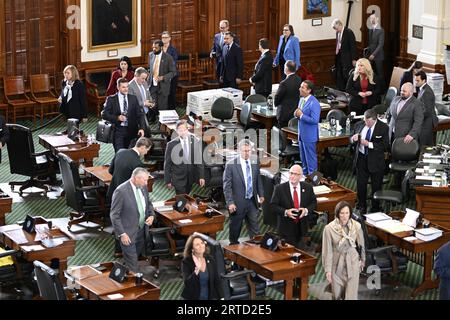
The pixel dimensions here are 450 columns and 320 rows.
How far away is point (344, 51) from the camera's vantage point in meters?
22.0

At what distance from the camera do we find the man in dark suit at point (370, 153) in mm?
15742

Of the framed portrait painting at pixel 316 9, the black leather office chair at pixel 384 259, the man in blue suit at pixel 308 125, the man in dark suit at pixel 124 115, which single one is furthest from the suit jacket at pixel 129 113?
the framed portrait painting at pixel 316 9

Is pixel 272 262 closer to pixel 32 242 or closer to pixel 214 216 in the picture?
pixel 214 216

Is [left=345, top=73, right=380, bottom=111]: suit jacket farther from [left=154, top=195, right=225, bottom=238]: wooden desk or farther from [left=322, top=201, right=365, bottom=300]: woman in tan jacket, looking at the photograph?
[left=322, top=201, right=365, bottom=300]: woman in tan jacket

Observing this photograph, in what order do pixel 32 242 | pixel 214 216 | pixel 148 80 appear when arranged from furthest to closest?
pixel 148 80
pixel 214 216
pixel 32 242

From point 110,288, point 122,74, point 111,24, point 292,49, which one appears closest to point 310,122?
point 122,74

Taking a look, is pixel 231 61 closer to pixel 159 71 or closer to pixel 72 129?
pixel 159 71

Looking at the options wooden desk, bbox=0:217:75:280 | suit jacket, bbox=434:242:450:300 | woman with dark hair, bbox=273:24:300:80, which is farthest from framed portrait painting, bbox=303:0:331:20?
suit jacket, bbox=434:242:450:300

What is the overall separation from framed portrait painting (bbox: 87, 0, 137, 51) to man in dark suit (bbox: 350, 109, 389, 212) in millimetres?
6947

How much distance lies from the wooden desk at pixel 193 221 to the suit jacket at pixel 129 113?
2.72 m

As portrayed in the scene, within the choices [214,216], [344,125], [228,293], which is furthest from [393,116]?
[228,293]

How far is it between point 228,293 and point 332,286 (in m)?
1.19

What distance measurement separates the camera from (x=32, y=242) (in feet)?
44.2

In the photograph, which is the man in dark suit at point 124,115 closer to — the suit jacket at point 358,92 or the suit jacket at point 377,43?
the suit jacket at point 358,92
